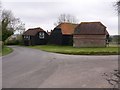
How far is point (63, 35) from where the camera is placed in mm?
69562

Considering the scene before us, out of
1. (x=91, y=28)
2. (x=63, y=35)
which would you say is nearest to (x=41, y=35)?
(x=63, y=35)

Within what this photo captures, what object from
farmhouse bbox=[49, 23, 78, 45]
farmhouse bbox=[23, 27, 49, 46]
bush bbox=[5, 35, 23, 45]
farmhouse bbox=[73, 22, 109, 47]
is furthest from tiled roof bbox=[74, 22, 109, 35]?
bush bbox=[5, 35, 23, 45]

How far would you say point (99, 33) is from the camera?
204ft

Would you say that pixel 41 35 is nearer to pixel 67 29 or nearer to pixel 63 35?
pixel 67 29

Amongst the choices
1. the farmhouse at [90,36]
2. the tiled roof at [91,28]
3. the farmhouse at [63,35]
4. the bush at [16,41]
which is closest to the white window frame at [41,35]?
the farmhouse at [63,35]

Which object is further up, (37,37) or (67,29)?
(67,29)

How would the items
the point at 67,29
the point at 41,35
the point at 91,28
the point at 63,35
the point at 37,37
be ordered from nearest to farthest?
1. the point at 91,28
2. the point at 63,35
3. the point at 67,29
4. the point at 37,37
5. the point at 41,35

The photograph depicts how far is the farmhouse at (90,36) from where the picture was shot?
6166 centimetres

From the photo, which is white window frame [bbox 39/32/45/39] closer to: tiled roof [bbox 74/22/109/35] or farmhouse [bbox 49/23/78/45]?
farmhouse [bbox 49/23/78/45]

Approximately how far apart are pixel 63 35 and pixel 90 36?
940 centimetres

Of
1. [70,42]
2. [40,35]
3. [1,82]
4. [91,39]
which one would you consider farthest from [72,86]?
[40,35]

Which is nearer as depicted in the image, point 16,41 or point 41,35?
point 41,35

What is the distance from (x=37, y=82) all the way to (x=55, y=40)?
58625 millimetres

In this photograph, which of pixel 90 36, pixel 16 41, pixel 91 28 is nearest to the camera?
pixel 90 36
